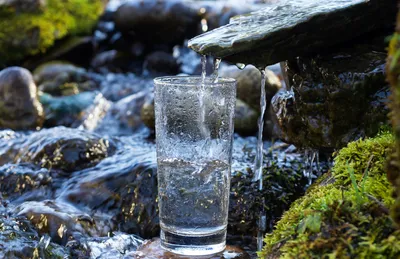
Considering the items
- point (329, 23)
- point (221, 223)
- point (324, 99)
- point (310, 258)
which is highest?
point (329, 23)

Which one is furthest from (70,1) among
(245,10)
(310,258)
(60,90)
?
(310,258)

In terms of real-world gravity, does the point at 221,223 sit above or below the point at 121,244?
above

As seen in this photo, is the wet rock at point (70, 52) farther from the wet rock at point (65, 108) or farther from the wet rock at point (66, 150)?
the wet rock at point (66, 150)

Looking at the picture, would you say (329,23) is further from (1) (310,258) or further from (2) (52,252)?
(2) (52,252)

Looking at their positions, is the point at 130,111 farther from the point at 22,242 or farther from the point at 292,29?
the point at 292,29

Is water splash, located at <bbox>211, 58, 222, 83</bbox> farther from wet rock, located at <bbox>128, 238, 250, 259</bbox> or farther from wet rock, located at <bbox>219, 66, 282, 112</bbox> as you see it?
wet rock, located at <bbox>219, 66, 282, 112</bbox>

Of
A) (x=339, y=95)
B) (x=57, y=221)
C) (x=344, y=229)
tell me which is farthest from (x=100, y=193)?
(x=344, y=229)

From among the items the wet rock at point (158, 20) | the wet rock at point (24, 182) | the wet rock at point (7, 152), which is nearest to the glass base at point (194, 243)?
the wet rock at point (24, 182)
